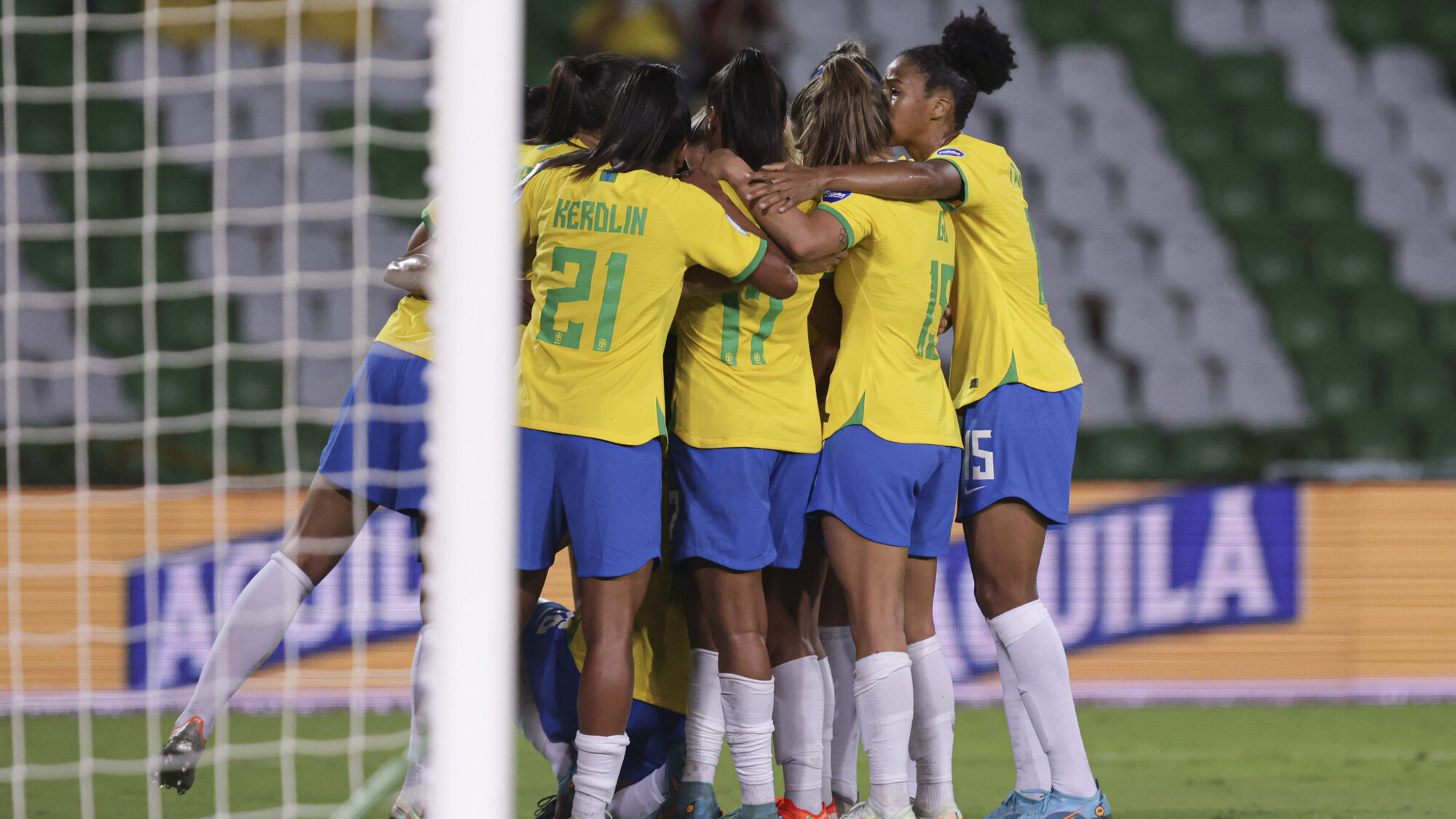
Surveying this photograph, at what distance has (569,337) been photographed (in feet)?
8.58

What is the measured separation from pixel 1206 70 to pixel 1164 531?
3.20 metres

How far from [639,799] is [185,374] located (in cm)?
428

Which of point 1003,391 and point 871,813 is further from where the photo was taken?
point 1003,391

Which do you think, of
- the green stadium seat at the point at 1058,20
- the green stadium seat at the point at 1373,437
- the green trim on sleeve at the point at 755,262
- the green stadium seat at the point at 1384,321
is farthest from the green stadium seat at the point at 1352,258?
the green trim on sleeve at the point at 755,262

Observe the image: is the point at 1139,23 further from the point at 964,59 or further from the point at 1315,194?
the point at 964,59

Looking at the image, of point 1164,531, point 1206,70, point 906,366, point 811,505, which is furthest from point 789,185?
point 1206,70

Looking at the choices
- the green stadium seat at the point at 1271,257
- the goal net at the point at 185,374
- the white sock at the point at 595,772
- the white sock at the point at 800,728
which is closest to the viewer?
the white sock at the point at 595,772

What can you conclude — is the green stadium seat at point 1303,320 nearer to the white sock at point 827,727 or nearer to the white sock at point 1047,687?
the white sock at point 1047,687

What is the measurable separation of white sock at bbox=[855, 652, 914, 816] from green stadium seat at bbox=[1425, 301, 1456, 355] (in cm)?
527

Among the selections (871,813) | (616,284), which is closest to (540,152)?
(616,284)

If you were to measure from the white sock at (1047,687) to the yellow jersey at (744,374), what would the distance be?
613mm

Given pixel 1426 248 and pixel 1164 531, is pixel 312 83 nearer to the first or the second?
pixel 1164 531

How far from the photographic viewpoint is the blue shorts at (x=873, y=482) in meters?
2.74

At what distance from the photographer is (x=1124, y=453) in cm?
658
